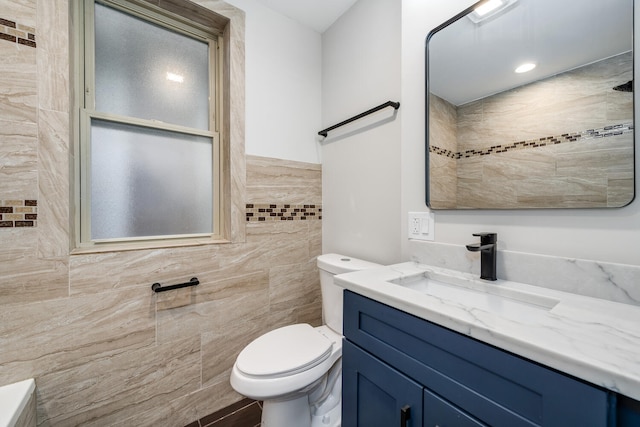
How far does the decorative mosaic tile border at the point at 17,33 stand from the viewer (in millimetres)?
1012

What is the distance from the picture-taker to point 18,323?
40.7 inches

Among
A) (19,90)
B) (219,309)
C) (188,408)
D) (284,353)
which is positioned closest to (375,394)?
(284,353)

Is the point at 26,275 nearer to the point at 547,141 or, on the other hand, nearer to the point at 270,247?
the point at 270,247

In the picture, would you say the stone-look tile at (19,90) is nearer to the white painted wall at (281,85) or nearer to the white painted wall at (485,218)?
the white painted wall at (281,85)

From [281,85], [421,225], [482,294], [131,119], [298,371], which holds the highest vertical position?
[281,85]

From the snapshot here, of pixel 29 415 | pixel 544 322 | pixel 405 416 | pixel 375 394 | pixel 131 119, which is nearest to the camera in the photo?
pixel 544 322

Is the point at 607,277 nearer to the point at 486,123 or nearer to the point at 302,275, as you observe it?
the point at 486,123

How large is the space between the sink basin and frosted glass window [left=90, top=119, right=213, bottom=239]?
1.20m

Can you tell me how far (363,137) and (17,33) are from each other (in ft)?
5.13

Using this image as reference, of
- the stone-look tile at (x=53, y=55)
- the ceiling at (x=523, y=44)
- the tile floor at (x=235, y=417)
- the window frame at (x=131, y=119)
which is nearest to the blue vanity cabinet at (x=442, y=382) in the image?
the tile floor at (x=235, y=417)

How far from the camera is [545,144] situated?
0.91 m

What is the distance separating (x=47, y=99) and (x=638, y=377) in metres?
1.89

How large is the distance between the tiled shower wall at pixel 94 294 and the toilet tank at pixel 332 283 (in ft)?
1.27

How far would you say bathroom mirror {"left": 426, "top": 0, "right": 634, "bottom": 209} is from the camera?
30.8 inches
